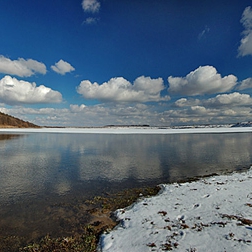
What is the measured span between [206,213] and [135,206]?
9.06 ft

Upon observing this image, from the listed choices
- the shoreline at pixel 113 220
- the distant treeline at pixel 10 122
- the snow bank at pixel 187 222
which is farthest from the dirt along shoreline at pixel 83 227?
the distant treeline at pixel 10 122

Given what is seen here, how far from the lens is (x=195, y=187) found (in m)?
9.97

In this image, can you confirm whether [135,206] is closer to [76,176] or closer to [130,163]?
[76,176]

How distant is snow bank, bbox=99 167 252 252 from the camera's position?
16.8 ft

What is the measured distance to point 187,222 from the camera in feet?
20.7

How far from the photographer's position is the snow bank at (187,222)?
512 centimetres

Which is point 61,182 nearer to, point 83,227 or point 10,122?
point 83,227

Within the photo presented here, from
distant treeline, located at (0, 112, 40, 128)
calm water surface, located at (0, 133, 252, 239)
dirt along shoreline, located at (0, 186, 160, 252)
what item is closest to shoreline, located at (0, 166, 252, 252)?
dirt along shoreline, located at (0, 186, 160, 252)

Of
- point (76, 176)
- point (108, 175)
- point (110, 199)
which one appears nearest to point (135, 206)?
point (110, 199)

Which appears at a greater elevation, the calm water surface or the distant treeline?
the distant treeline

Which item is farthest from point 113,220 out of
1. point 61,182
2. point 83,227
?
point 61,182

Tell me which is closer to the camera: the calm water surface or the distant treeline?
the calm water surface

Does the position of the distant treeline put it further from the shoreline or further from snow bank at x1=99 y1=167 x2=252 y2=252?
snow bank at x1=99 y1=167 x2=252 y2=252

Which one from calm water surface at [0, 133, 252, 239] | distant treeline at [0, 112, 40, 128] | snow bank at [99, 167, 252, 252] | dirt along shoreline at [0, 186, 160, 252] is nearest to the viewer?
snow bank at [99, 167, 252, 252]
